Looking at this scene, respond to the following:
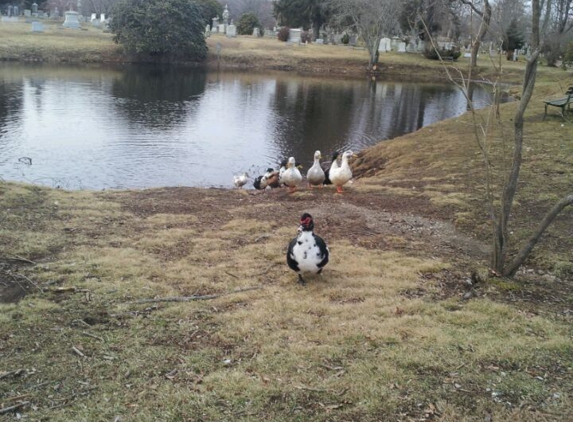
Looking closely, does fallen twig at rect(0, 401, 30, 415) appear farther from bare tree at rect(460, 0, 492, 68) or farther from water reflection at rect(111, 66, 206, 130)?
water reflection at rect(111, 66, 206, 130)

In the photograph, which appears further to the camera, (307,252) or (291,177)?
(291,177)

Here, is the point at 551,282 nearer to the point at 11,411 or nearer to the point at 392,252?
the point at 392,252

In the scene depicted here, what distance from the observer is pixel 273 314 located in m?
6.41

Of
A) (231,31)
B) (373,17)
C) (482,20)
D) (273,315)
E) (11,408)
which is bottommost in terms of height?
(11,408)

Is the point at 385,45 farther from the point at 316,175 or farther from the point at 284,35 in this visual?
the point at 316,175

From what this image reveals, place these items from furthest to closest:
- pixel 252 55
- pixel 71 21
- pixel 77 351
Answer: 1. pixel 71 21
2. pixel 252 55
3. pixel 77 351

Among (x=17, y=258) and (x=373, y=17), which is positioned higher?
(x=373, y=17)

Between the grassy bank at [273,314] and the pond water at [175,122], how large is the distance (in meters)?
3.55

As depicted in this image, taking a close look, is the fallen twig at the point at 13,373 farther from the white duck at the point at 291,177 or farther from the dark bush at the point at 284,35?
the dark bush at the point at 284,35

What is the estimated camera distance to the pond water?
1875cm

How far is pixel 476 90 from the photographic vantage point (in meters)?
49.8

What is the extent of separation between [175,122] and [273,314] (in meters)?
22.5

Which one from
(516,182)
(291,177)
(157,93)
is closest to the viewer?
(516,182)

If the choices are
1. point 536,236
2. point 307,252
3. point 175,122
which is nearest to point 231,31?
point 175,122
